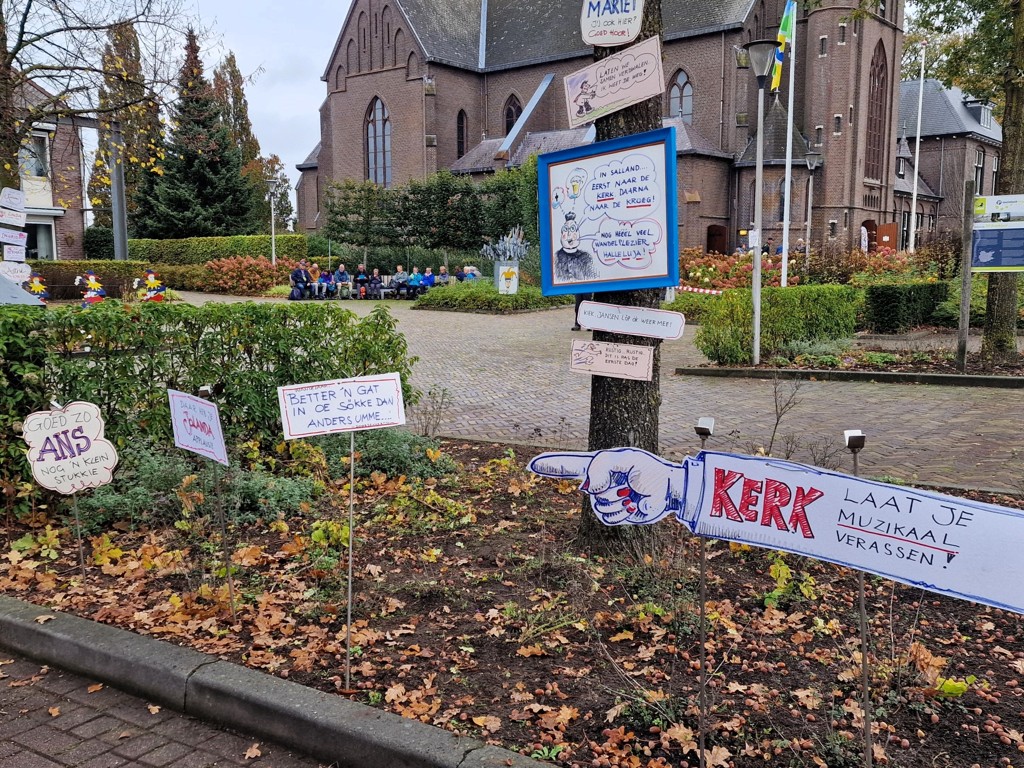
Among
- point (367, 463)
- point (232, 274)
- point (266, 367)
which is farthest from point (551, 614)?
point (232, 274)

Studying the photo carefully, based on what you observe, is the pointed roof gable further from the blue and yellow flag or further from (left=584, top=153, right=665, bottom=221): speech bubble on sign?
(left=584, top=153, right=665, bottom=221): speech bubble on sign

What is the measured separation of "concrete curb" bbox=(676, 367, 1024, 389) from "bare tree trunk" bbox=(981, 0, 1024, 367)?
3.71ft

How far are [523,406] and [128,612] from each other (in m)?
6.05

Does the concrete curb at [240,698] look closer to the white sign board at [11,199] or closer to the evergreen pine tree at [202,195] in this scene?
the white sign board at [11,199]

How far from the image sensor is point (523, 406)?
972cm

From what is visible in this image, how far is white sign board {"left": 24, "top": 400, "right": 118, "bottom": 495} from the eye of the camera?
4.36 metres

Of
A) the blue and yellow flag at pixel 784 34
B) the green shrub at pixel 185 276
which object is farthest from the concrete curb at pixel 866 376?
the green shrub at pixel 185 276

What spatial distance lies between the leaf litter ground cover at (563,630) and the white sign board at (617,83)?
90.4 inches

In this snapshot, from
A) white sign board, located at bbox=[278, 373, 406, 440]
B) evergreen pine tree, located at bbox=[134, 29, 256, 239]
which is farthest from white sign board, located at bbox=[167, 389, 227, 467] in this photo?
evergreen pine tree, located at bbox=[134, 29, 256, 239]

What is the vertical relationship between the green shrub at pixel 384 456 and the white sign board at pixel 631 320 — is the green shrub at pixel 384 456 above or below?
below

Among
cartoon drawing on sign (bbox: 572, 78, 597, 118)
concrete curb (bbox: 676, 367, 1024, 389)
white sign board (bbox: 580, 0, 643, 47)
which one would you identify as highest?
white sign board (bbox: 580, 0, 643, 47)

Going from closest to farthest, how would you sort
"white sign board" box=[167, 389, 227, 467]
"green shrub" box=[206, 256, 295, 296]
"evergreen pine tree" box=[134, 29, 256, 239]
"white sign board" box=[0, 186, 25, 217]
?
"white sign board" box=[167, 389, 227, 467]
"white sign board" box=[0, 186, 25, 217]
"green shrub" box=[206, 256, 295, 296]
"evergreen pine tree" box=[134, 29, 256, 239]

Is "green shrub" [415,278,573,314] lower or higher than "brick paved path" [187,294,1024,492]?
higher

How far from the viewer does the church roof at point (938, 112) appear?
55688 mm
